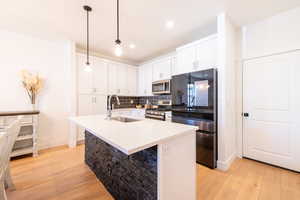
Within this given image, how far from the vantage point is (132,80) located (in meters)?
4.88

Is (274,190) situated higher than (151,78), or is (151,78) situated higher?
(151,78)

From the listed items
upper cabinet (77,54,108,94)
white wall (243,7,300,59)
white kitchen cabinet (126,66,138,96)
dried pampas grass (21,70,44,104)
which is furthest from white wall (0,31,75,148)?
white wall (243,7,300,59)

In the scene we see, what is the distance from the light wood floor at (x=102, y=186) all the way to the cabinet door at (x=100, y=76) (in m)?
2.09

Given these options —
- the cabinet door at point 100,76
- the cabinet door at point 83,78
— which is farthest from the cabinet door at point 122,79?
the cabinet door at point 83,78

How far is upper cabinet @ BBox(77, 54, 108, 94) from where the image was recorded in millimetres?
3666

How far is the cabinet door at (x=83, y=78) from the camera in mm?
3641

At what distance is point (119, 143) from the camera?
97 centimetres

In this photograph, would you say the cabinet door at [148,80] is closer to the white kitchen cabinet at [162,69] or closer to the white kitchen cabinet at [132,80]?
the white kitchen cabinet at [162,69]

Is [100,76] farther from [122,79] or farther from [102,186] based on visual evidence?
[102,186]

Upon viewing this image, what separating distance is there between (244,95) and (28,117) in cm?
471

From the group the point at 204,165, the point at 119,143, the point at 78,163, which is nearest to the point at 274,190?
the point at 204,165

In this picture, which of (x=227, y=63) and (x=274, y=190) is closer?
(x=274, y=190)

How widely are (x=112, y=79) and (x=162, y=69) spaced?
1665 millimetres

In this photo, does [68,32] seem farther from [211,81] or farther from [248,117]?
[248,117]
